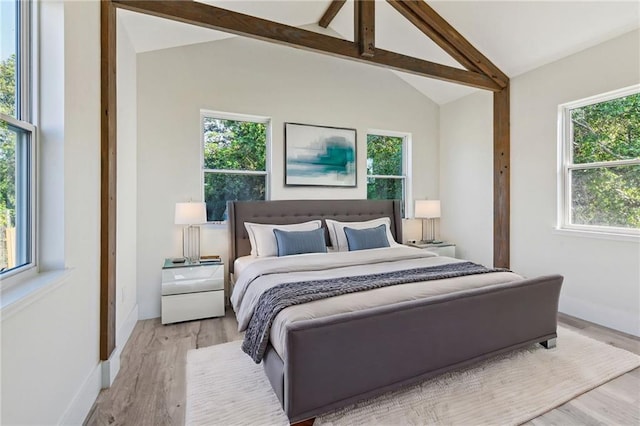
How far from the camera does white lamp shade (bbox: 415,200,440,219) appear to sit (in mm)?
4527

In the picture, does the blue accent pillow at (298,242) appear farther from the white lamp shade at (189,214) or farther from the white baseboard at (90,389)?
the white baseboard at (90,389)

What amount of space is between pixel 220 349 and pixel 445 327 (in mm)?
1779

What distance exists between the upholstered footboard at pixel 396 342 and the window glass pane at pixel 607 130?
1691 millimetres

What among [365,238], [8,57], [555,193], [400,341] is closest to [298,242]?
[365,238]

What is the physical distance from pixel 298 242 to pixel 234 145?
59.0 inches

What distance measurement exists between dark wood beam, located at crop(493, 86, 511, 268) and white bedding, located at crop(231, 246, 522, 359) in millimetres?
1411

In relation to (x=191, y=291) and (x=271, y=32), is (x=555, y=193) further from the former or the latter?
(x=191, y=291)

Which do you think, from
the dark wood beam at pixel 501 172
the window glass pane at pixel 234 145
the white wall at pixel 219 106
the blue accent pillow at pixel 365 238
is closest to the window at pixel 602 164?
the dark wood beam at pixel 501 172

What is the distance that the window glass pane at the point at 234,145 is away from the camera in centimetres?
370

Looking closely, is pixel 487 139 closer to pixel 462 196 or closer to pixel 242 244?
pixel 462 196

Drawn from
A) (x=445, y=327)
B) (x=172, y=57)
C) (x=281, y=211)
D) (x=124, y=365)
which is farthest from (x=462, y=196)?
(x=124, y=365)

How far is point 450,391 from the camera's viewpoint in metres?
1.96

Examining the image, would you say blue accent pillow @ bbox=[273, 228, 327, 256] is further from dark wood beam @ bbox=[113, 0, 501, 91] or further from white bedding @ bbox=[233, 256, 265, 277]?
dark wood beam @ bbox=[113, 0, 501, 91]

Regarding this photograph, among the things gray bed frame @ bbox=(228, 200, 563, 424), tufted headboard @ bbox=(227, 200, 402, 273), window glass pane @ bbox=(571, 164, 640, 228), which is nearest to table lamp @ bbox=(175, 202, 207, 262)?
tufted headboard @ bbox=(227, 200, 402, 273)
